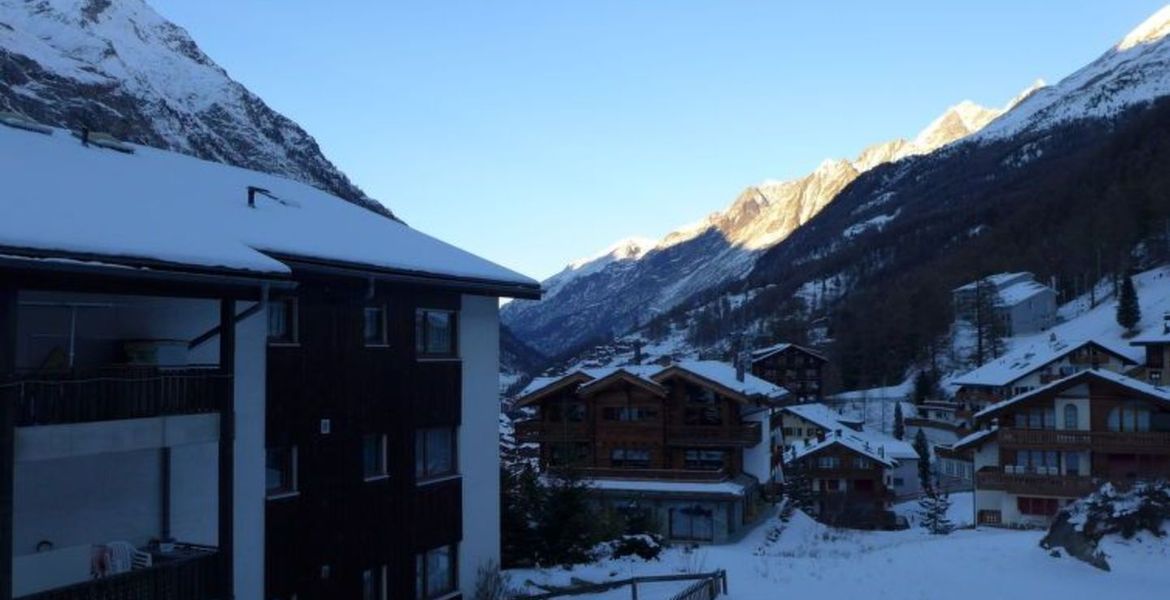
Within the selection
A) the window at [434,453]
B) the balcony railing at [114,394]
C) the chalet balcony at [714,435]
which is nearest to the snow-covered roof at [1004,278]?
the chalet balcony at [714,435]

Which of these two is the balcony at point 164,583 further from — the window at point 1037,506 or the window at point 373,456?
the window at point 1037,506

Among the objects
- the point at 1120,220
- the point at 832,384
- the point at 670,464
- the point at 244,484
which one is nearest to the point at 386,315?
the point at 244,484

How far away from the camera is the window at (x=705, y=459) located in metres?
48.4

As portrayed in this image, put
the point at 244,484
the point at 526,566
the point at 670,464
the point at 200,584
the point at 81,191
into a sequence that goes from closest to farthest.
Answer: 1. the point at 200,584
2. the point at 81,191
3. the point at 244,484
4. the point at 526,566
5. the point at 670,464

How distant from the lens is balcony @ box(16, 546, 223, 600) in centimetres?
1052

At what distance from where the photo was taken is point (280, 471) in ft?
51.1

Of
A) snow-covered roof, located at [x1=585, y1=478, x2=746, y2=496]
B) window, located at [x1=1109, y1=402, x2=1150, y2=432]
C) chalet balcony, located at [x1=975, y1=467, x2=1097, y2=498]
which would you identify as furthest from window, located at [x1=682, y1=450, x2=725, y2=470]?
window, located at [x1=1109, y1=402, x2=1150, y2=432]

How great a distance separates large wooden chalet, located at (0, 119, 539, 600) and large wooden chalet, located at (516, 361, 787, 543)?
2709 cm

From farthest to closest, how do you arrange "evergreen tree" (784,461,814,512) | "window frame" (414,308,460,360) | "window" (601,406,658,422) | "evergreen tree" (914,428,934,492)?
"evergreen tree" (914,428,934,492) → "evergreen tree" (784,461,814,512) → "window" (601,406,658,422) → "window frame" (414,308,460,360)

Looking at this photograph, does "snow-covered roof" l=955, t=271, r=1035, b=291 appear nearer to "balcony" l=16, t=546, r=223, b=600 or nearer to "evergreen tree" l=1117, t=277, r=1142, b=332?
"evergreen tree" l=1117, t=277, r=1142, b=332

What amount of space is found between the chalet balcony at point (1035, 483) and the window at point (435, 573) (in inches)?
1301

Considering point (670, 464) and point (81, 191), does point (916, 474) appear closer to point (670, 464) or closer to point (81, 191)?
point (670, 464)

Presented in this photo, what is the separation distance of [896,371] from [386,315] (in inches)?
4675

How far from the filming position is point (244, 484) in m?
14.6
